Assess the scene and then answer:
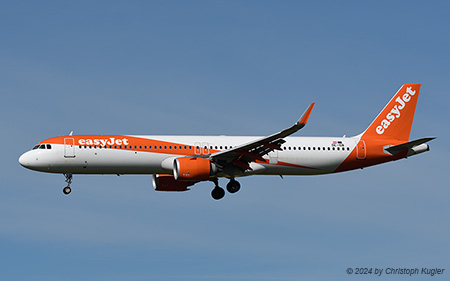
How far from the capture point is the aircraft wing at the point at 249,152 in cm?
4272

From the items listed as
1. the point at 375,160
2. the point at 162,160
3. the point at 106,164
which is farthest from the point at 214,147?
the point at 375,160

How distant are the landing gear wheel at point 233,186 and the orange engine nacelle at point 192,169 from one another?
2447mm

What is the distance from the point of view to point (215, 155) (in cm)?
4444

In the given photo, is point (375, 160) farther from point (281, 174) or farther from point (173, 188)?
point (173, 188)

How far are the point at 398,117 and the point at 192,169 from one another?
52.3 ft

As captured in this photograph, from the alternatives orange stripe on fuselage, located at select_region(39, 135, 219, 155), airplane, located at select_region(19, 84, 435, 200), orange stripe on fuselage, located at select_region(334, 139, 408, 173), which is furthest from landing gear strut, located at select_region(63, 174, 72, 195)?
orange stripe on fuselage, located at select_region(334, 139, 408, 173)

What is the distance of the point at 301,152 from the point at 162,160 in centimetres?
874

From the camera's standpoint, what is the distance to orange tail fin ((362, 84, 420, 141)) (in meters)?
51.2

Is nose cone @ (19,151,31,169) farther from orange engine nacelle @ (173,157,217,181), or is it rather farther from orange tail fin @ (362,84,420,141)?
orange tail fin @ (362,84,420,141)

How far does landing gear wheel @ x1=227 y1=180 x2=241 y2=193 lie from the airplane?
60mm

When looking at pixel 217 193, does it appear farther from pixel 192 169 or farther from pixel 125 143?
pixel 125 143

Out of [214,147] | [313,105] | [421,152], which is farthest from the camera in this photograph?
[421,152]

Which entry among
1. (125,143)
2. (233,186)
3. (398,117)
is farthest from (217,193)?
(398,117)

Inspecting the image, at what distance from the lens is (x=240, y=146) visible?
143 ft
